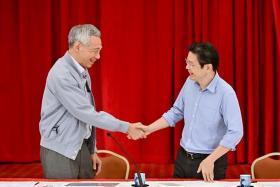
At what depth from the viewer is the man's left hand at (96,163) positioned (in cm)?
298

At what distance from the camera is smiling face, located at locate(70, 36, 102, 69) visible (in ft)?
9.00

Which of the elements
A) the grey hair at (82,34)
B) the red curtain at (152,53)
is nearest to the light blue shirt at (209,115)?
the grey hair at (82,34)

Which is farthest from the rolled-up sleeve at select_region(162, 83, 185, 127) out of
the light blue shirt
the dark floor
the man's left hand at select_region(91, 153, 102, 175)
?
the dark floor

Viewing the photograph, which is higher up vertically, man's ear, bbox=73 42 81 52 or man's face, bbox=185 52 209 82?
man's ear, bbox=73 42 81 52

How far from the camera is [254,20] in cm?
559

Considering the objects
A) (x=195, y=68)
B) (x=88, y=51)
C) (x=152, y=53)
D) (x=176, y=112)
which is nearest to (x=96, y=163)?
(x=176, y=112)

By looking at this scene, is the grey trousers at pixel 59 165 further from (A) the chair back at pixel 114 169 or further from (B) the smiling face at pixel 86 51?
(B) the smiling face at pixel 86 51

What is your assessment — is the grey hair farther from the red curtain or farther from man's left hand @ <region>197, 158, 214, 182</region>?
the red curtain

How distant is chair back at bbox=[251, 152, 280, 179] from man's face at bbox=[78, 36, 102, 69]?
4.04ft

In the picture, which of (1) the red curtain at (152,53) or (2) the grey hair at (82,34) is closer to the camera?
(2) the grey hair at (82,34)

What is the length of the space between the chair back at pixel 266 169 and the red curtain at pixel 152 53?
2.54 metres

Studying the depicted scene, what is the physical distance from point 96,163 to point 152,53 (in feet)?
9.44

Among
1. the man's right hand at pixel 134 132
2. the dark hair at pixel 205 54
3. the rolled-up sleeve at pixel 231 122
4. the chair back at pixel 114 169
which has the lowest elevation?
the chair back at pixel 114 169

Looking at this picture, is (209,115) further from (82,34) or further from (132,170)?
(132,170)
